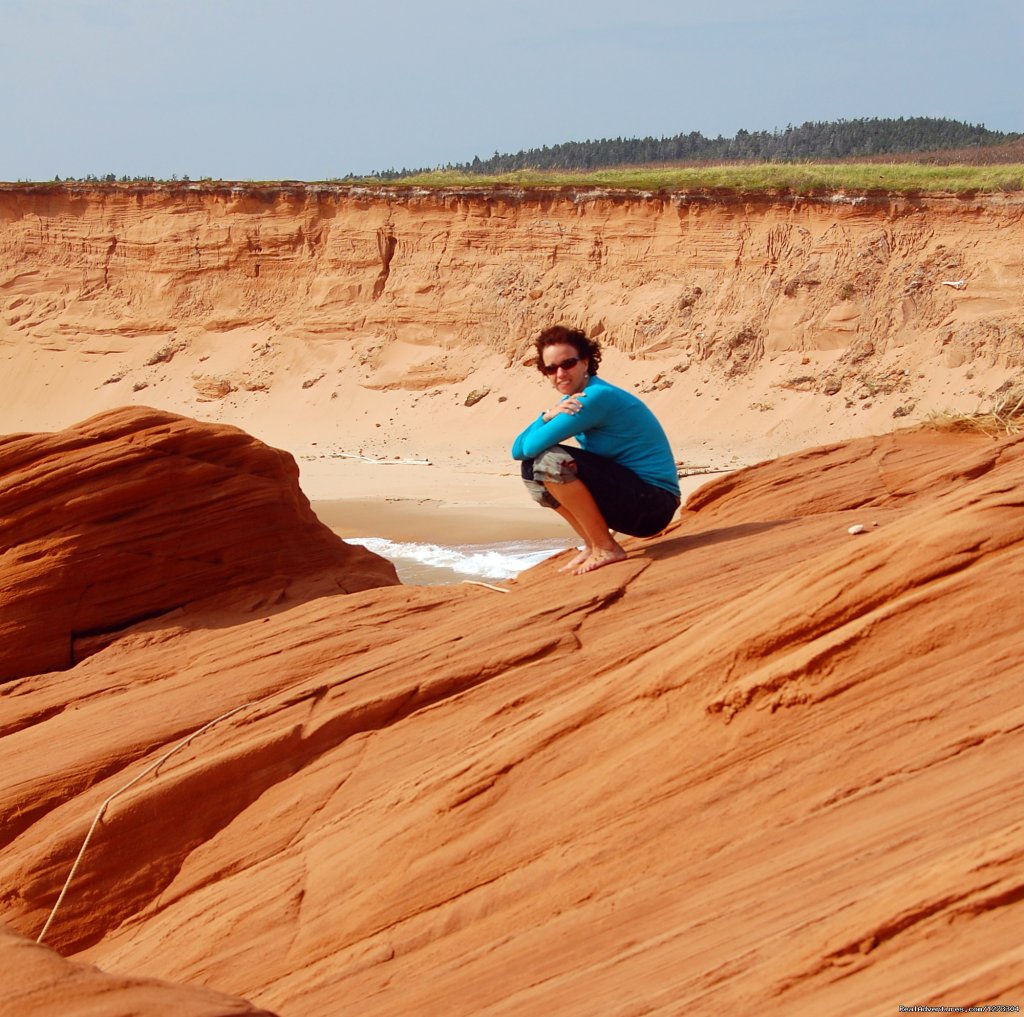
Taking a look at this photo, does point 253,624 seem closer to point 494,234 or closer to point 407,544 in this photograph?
point 407,544

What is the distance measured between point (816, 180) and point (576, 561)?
20710 millimetres

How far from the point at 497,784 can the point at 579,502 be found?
7.01ft

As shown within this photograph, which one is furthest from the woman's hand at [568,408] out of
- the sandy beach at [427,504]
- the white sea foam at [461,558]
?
the sandy beach at [427,504]

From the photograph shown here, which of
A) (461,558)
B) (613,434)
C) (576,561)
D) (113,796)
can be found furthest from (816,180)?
(113,796)

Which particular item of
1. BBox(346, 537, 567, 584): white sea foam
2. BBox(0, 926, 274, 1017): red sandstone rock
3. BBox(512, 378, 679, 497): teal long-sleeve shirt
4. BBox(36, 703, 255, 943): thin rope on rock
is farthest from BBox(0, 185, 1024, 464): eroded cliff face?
BBox(0, 926, 274, 1017): red sandstone rock

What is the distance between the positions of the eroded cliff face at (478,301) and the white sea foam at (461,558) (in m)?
7.69

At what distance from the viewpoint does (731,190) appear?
24.8 m

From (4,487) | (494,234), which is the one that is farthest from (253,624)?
(494,234)

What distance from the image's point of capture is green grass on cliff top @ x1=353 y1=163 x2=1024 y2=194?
76.9 feet

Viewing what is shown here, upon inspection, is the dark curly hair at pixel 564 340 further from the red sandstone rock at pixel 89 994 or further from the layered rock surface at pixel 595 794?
the red sandstone rock at pixel 89 994

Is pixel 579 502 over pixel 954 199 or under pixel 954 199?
under

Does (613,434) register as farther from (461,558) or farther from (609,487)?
(461,558)

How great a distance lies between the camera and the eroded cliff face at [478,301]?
74.3 feet

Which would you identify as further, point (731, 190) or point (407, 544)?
point (731, 190)
